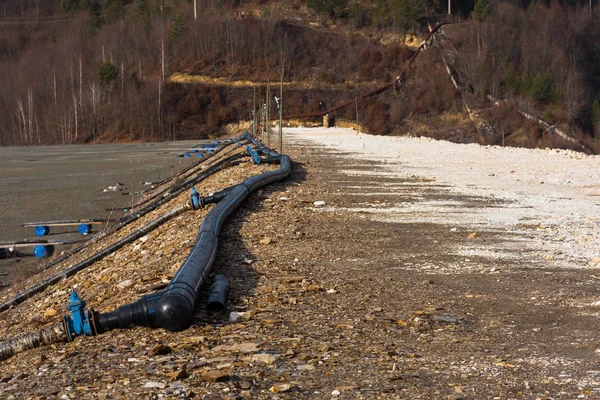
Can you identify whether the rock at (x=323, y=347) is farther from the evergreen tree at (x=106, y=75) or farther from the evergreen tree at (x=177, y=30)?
the evergreen tree at (x=177, y=30)

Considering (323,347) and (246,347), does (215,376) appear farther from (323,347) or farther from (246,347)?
(323,347)

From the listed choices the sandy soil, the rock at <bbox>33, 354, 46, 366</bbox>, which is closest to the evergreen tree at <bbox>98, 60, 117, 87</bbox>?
the sandy soil

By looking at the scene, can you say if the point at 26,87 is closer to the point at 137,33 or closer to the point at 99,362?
the point at 137,33

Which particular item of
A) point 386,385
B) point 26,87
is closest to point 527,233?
point 386,385

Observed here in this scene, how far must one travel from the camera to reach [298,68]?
8738 centimetres

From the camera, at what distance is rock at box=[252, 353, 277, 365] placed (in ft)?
16.0

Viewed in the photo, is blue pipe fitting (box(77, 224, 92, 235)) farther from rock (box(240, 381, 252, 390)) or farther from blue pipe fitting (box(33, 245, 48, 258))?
rock (box(240, 381, 252, 390))

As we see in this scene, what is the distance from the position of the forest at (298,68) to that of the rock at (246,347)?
63.6 metres

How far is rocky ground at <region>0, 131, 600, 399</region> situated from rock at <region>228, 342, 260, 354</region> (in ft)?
0.04

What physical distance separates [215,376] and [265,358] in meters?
0.47

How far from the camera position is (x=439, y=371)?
474 cm

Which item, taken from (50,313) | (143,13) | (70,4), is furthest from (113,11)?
(50,313)

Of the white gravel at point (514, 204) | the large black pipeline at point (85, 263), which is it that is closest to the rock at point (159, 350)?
the white gravel at point (514, 204)

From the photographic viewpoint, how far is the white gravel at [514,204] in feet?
28.5
